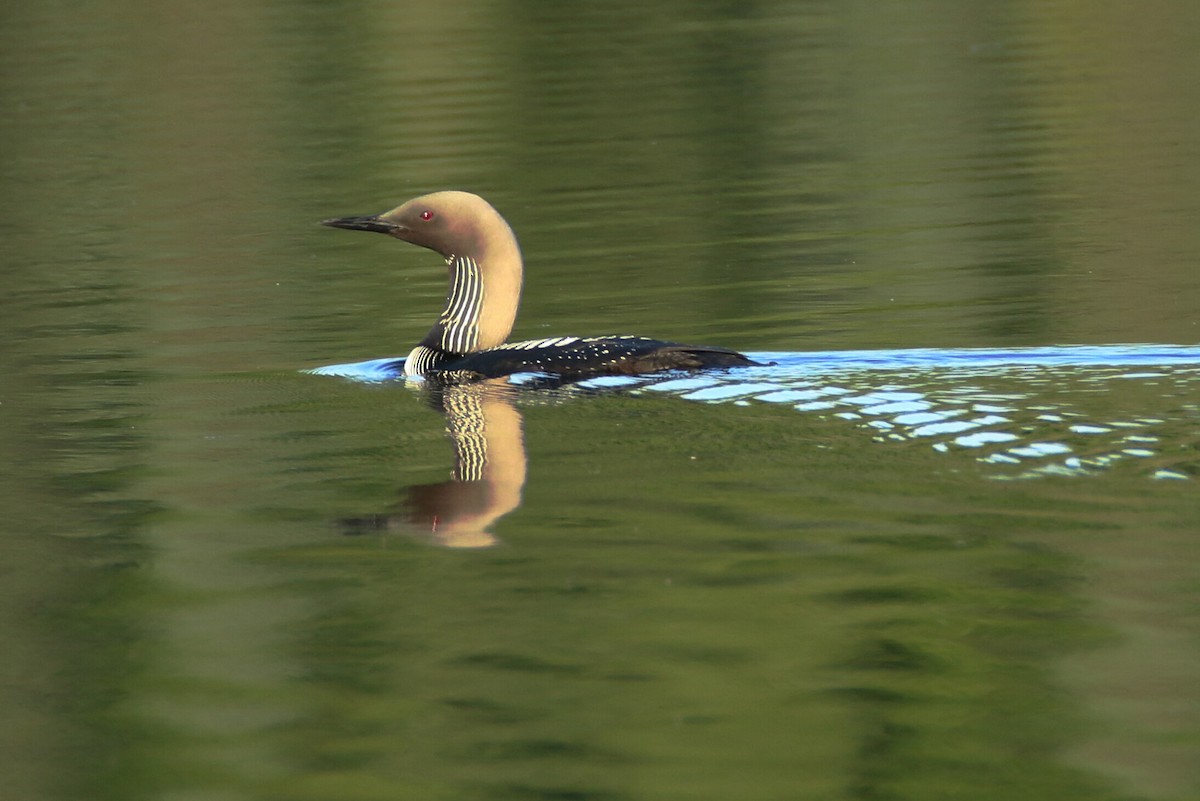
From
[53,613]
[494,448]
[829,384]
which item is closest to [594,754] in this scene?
[53,613]

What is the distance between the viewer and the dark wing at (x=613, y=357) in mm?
7992

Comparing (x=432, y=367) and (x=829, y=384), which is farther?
(x=432, y=367)

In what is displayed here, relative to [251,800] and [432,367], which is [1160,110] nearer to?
[432,367]

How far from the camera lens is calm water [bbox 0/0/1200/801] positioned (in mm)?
4344

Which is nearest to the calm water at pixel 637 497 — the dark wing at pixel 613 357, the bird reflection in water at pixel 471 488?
the bird reflection in water at pixel 471 488

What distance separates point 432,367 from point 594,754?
4.64 meters

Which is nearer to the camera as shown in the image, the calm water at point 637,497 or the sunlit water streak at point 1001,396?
the calm water at point 637,497

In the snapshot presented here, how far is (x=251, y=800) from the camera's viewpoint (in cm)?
410

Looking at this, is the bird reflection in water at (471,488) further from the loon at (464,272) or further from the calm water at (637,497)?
the loon at (464,272)

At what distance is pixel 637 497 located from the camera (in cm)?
623

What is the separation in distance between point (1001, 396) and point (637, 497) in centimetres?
165

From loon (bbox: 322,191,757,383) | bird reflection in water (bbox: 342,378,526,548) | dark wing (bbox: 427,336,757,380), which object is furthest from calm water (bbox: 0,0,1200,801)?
loon (bbox: 322,191,757,383)

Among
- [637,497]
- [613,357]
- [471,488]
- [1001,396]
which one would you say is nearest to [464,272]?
[613,357]

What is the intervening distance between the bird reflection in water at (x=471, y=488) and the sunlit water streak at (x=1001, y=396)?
0.47 metres
